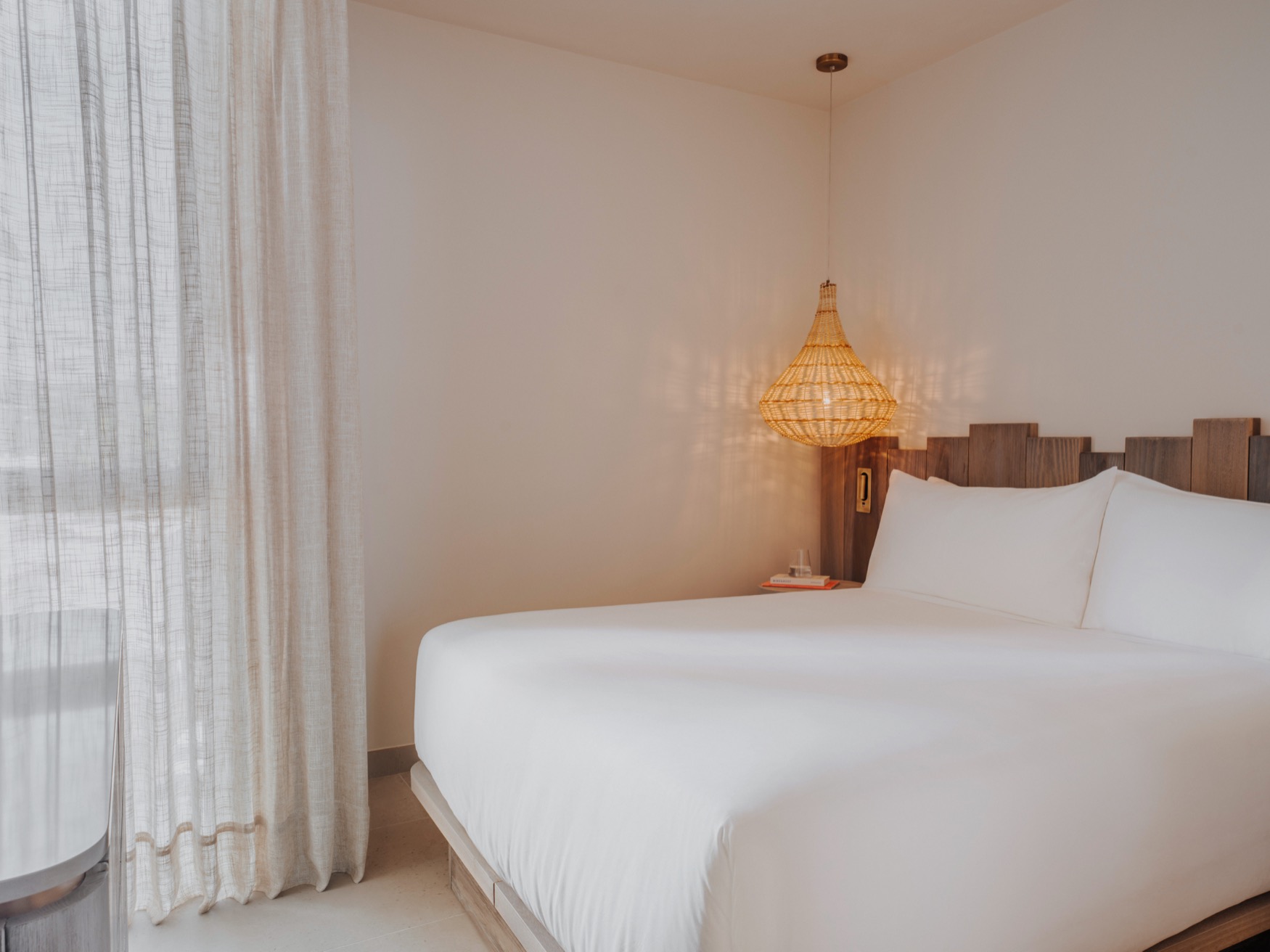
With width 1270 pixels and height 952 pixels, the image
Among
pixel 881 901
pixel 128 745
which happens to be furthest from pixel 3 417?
pixel 881 901

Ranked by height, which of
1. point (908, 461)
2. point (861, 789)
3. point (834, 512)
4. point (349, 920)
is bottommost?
point (349, 920)

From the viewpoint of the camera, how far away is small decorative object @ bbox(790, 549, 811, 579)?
346 centimetres

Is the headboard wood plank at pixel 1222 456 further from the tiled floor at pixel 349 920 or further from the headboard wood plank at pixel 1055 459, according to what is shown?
the tiled floor at pixel 349 920

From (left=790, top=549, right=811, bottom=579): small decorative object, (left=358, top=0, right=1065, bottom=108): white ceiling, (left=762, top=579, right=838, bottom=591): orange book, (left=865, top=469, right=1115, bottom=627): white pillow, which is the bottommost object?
(left=762, top=579, right=838, bottom=591): orange book

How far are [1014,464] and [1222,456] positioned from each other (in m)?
0.68

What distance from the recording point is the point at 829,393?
3.20 meters

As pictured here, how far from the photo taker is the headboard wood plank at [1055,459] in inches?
107

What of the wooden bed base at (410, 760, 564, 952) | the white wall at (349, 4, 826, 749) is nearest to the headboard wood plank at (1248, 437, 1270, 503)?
the white wall at (349, 4, 826, 749)

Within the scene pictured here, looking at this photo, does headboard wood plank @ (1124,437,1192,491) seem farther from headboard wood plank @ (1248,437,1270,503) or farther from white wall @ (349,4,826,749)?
white wall @ (349,4,826,749)

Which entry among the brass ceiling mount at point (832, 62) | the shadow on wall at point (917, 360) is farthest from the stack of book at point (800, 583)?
the brass ceiling mount at point (832, 62)

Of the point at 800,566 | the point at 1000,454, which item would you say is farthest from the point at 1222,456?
the point at 800,566

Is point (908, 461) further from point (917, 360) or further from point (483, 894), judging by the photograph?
point (483, 894)

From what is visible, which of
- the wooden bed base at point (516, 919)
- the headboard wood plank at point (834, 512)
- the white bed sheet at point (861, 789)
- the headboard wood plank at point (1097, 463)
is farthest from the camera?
the headboard wood plank at point (834, 512)

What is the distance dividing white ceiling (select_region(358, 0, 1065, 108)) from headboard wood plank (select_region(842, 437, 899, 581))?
59.7 inches
